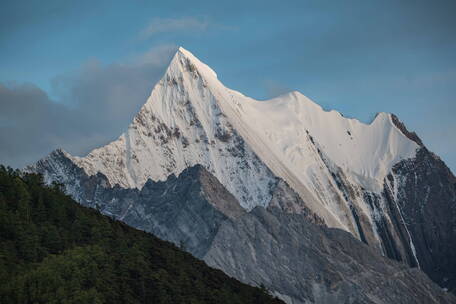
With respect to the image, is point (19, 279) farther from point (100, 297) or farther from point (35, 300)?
point (100, 297)

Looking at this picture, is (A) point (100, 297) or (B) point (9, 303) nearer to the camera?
(B) point (9, 303)

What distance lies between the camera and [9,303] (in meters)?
180

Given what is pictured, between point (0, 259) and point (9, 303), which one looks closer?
point (9, 303)

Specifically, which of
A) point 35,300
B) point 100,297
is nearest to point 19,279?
point 35,300

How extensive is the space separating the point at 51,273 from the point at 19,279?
369 inches

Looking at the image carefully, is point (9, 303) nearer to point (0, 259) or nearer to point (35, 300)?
point (35, 300)

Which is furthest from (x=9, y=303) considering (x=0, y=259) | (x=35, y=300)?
(x=0, y=259)

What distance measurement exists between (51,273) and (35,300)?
1041 cm

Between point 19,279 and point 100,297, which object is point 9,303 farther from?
point 100,297

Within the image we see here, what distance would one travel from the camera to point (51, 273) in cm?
19500

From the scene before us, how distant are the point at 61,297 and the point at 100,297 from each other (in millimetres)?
9242

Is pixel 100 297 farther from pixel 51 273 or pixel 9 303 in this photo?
pixel 9 303

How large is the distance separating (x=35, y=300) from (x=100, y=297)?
49.0ft

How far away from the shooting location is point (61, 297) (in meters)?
190
